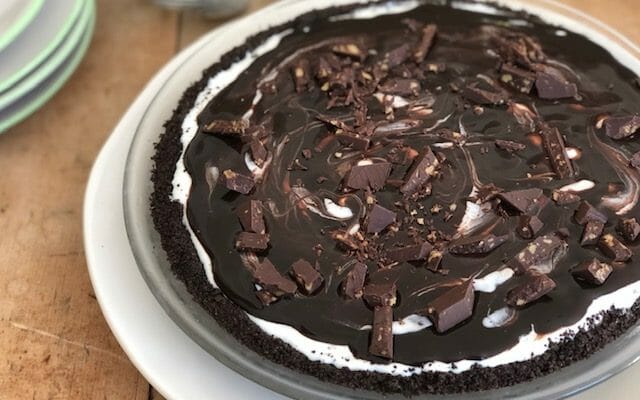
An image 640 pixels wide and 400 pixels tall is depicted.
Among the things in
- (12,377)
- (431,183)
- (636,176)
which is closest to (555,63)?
(636,176)

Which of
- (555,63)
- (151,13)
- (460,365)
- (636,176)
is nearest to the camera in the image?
(460,365)

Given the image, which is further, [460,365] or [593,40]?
[593,40]

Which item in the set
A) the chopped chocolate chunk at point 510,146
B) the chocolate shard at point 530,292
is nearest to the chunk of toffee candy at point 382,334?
the chocolate shard at point 530,292

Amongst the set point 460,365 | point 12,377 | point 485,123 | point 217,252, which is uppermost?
point 485,123

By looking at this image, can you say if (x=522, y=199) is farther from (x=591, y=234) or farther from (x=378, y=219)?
(x=378, y=219)

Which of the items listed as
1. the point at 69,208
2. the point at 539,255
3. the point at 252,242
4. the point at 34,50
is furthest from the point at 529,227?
the point at 34,50

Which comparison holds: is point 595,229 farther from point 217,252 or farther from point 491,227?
point 217,252

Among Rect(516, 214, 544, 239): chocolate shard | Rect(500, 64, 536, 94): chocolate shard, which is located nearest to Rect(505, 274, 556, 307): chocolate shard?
Rect(516, 214, 544, 239): chocolate shard
